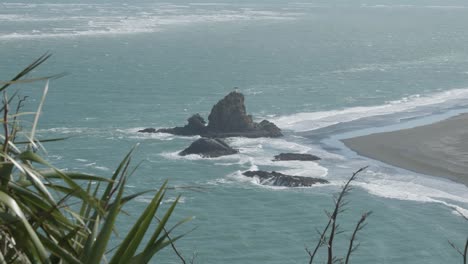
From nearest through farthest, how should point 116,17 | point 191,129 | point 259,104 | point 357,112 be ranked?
point 191,129, point 357,112, point 259,104, point 116,17

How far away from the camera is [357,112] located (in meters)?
58.0

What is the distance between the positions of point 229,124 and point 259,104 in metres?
10.4

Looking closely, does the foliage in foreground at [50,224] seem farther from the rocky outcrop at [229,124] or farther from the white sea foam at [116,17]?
the white sea foam at [116,17]

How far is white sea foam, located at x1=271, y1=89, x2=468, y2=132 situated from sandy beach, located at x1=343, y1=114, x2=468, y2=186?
161 inches

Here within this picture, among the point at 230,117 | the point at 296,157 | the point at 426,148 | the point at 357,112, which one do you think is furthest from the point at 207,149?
the point at 357,112

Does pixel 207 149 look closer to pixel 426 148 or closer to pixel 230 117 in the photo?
pixel 230 117

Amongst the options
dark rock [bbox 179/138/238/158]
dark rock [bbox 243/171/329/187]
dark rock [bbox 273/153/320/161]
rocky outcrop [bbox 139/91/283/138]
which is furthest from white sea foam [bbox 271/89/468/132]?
dark rock [bbox 243/171/329/187]

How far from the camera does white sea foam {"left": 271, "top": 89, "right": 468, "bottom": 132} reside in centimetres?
5338

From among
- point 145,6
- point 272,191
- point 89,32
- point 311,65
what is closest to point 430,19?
point 145,6

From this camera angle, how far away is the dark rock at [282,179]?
3834 centimetres

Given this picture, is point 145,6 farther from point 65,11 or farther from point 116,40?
point 116,40

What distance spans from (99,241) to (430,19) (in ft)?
502

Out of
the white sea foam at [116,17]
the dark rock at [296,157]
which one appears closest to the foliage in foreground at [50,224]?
the dark rock at [296,157]

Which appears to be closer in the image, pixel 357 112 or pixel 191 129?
pixel 191 129
